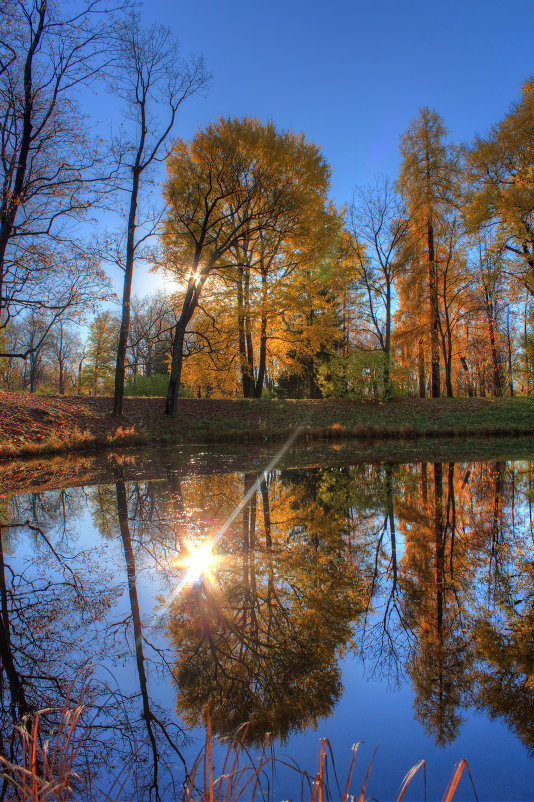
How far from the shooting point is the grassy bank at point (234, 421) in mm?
11875

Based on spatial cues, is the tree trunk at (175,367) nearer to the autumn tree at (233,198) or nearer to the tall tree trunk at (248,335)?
the autumn tree at (233,198)

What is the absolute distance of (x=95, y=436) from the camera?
12.4 meters

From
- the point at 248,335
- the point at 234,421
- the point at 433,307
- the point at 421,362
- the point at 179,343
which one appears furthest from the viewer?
the point at 421,362

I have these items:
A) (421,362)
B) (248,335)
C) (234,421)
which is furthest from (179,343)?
(421,362)

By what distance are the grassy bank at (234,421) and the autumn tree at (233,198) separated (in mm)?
1642

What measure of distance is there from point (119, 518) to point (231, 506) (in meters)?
1.34

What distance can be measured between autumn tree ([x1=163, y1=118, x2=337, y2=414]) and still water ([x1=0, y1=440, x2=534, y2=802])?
12.7m

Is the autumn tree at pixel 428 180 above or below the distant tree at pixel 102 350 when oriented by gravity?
above

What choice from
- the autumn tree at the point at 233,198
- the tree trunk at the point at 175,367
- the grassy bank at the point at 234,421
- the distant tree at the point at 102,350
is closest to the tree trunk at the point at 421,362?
the grassy bank at the point at 234,421

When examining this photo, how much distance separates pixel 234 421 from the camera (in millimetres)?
16406

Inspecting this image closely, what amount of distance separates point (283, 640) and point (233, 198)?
687 inches

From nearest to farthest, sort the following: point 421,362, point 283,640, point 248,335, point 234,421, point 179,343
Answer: point 283,640
point 179,343
point 234,421
point 248,335
point 421,362

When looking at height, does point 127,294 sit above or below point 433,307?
below

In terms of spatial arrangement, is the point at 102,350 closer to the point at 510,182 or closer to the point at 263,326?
the point at 263,326
